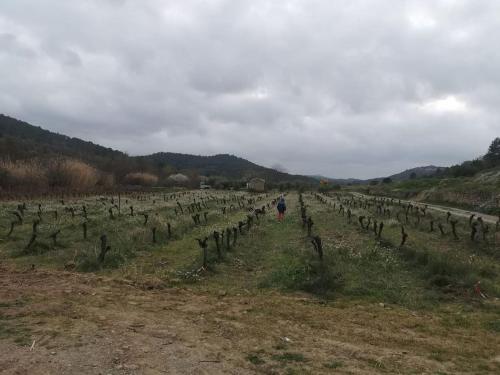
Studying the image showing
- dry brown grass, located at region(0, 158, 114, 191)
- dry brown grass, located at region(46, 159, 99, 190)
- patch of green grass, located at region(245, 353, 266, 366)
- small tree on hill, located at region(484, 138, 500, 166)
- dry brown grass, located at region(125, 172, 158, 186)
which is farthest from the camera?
dry brown grass, located at region(125, 172, 158, 186)

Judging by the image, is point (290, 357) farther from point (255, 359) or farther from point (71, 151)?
point (71, 151)

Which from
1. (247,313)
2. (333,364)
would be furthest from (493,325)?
(247,313)

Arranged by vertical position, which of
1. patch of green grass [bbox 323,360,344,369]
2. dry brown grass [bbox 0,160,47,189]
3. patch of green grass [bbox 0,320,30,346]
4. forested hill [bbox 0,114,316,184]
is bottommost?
patch of green grass [bbox 0,320,30,346]

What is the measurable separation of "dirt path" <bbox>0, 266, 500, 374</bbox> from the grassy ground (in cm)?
3

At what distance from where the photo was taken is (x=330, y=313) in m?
8.95

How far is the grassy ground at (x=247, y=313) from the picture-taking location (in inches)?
249

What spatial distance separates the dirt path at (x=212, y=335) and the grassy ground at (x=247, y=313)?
29mm

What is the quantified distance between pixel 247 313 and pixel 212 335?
147 cm

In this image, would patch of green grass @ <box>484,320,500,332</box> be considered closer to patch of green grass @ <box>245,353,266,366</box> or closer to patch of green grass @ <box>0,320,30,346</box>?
patch of green grass @ <box>245,353,266,366</box>

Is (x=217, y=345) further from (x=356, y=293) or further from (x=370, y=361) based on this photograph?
(x=356, y=293)

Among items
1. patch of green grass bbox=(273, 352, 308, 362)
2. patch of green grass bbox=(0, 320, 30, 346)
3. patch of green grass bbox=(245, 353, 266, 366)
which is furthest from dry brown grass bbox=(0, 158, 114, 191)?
patch of green grass bbox=(273, 352, 308, 362)

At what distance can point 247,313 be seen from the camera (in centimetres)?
875

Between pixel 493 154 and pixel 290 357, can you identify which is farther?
pixel 493 154

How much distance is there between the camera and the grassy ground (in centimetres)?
632
